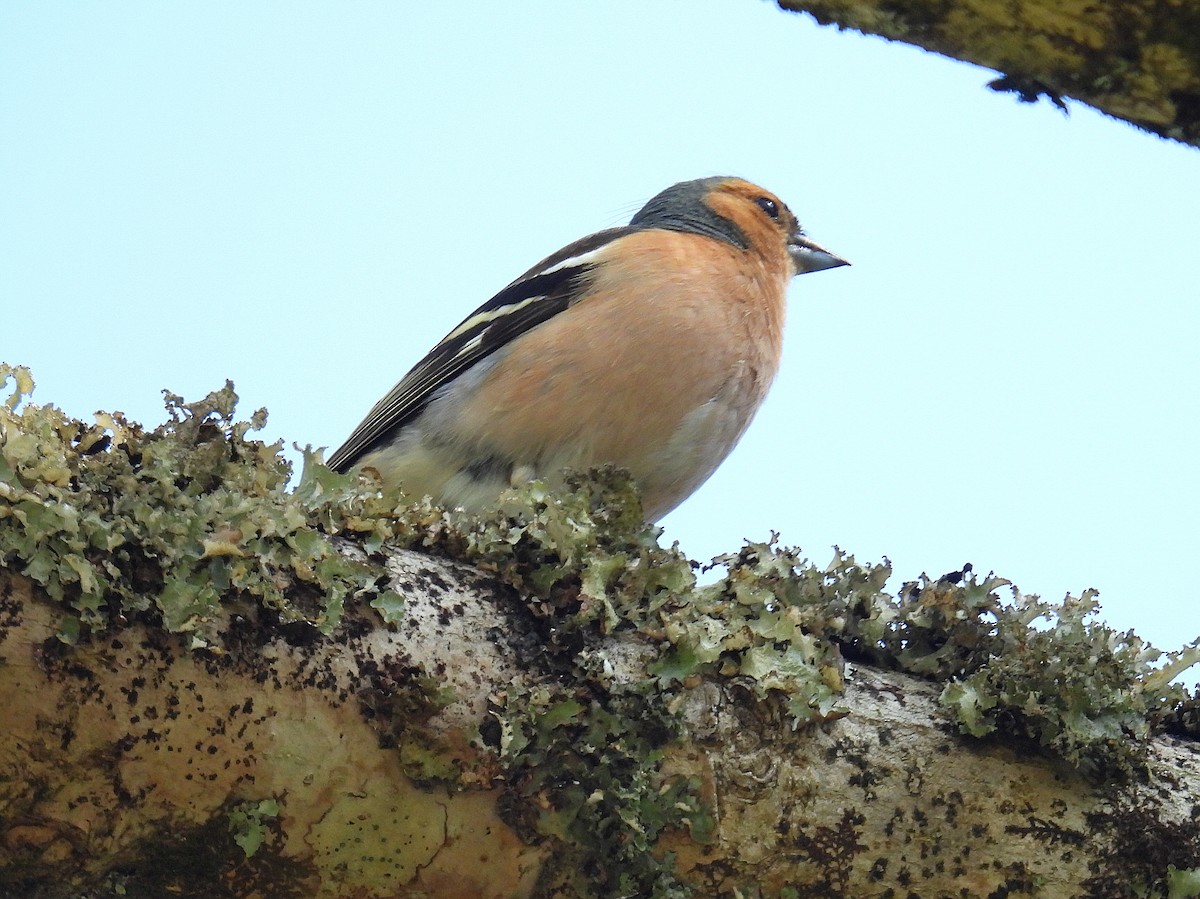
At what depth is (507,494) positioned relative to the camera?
124 inches

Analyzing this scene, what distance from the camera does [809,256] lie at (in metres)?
7.10

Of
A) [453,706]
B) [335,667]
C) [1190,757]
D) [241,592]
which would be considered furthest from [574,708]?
[1190,757]

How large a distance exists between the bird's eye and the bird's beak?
0.17 metres

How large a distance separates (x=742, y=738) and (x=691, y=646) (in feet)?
0.72

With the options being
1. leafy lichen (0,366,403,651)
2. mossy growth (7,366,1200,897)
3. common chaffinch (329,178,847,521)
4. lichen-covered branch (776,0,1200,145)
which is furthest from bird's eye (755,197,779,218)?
lichen-covered branch (776,0,1200,145)

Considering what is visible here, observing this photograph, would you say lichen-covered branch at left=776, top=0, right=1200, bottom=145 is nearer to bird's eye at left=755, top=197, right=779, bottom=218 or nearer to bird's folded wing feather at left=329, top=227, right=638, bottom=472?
bird's folded wing feather at left=329, top=227, right=638, bottom=472

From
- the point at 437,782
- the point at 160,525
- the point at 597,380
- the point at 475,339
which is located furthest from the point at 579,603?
the point at 475,339

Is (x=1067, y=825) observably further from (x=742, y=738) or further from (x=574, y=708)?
(x=574, y=708)

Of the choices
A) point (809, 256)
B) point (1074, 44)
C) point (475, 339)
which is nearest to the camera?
point (1074, 44)

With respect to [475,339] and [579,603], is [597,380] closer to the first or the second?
[475,339]

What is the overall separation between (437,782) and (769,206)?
16.7ft

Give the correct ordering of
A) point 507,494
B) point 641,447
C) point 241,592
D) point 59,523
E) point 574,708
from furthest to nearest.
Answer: point 641,447 < point 507,494 < point 574,708 < point 241,592 < point 59,523

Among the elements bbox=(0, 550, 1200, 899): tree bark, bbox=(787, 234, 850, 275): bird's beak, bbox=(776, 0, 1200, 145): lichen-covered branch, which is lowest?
bbox=(0, 550, 1200, 899): tree bark

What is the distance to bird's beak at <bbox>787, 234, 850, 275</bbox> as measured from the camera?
7078 mm
